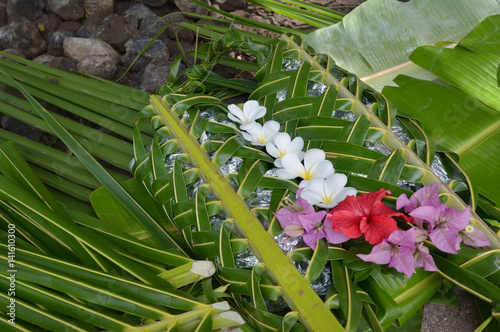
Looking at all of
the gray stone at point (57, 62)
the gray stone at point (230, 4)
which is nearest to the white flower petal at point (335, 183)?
the gray stone at point (57, 62)

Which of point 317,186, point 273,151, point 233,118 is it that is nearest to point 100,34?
point 233,118

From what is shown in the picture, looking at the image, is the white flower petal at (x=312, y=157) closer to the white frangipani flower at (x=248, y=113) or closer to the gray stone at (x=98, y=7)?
the white frangipani flower at (x=248, y=113)

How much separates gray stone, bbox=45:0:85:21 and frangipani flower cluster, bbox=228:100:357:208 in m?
0.90

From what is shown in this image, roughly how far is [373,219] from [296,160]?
0.15 m

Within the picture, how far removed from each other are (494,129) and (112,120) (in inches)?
30.0

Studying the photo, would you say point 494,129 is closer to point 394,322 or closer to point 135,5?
point 394,322

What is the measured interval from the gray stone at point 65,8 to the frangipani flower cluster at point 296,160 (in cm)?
90

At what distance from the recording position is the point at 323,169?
22.4 inches

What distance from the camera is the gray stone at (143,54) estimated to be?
1.21 m

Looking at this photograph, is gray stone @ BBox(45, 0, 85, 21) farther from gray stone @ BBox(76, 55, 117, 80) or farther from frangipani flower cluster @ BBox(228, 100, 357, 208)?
frangipani flower cluster @ BBox(228, 100, 357, 208)

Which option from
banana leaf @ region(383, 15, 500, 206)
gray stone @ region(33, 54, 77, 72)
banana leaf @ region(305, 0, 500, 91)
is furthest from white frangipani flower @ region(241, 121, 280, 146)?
gray stone @ region(33, 54, 77, 72)

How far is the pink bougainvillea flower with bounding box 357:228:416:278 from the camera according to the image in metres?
0.48

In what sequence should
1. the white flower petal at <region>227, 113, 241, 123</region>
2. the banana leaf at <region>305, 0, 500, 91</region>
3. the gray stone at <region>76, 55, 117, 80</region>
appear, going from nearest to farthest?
the white flower petal at <region>227, 113, 241, 123</region>, the banana leaf at <region>305, 0, 500, 91</region>, the gray stone at <region>76, 55, 117, 80</region>

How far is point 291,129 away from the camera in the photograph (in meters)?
0.67
